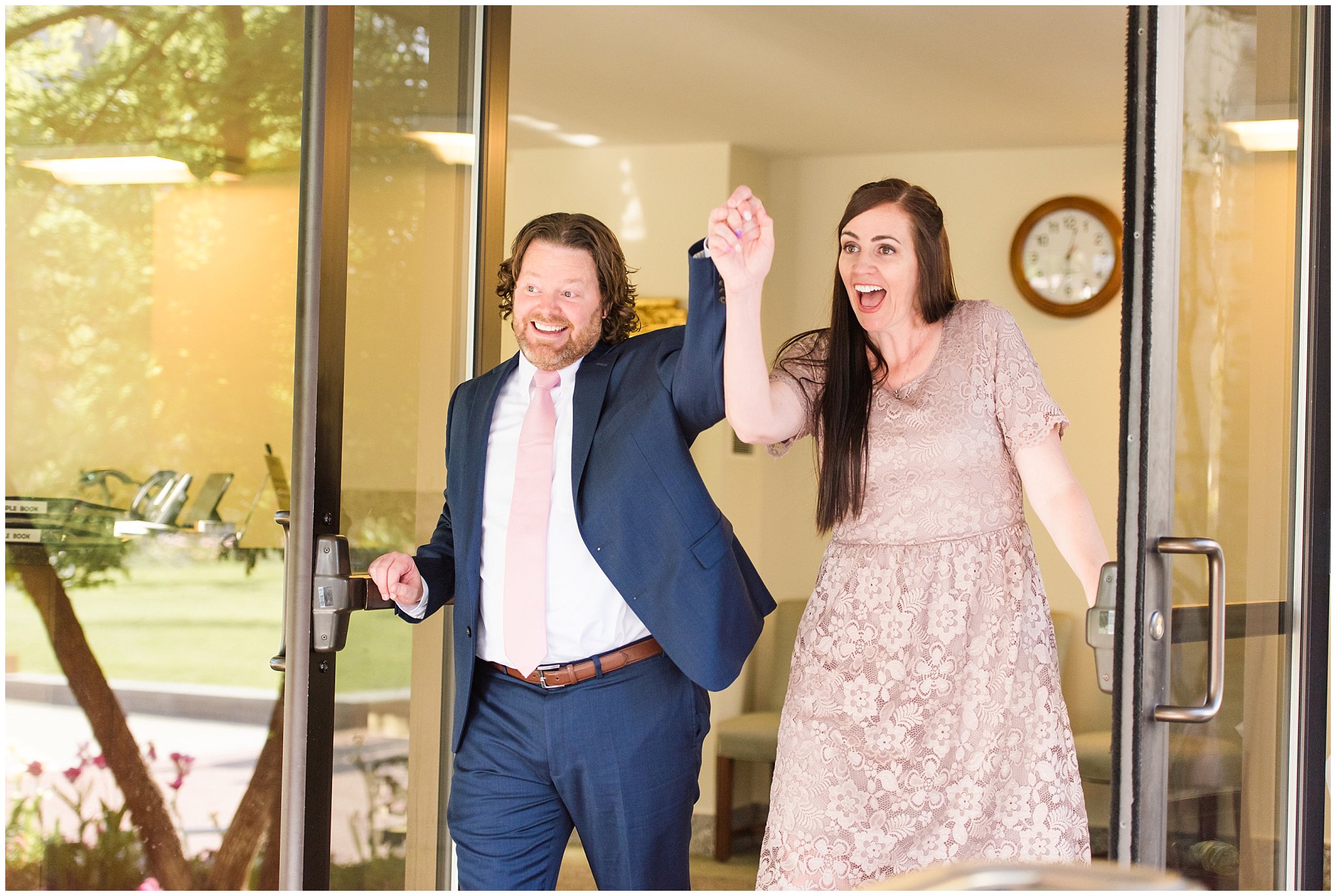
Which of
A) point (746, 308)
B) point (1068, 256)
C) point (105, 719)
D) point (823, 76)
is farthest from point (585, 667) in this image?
point (1068, 256)

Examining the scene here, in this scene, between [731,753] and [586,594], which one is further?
[731,753]

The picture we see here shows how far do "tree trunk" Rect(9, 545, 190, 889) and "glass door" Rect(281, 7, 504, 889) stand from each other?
1.27m

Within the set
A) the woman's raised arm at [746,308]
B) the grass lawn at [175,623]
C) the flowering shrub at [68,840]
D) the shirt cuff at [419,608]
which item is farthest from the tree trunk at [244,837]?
the woman's raised arm at [746,308]

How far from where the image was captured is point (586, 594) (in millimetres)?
2014

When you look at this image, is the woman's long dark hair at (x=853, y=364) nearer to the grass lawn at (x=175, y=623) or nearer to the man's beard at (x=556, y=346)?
the man's beard at (x=556, y=346)

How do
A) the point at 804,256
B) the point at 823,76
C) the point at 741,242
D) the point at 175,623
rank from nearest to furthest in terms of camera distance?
the point at 741,242, the point at 175,623, the point at 823,76, the point at 804,256

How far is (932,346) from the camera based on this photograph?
82.7 inches

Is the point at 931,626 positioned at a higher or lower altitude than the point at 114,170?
lower

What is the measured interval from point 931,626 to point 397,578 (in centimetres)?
84

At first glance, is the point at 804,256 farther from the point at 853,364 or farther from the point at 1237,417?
the point at 1237,417

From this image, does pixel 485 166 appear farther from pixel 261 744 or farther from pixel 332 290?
pixel 261 744

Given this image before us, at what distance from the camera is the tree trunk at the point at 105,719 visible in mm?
3430

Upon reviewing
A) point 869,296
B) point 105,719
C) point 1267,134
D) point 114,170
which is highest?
point 114,170

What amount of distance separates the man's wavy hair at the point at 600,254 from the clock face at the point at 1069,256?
10.7ft
